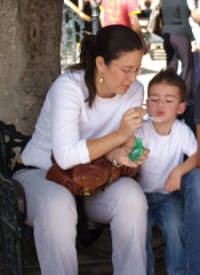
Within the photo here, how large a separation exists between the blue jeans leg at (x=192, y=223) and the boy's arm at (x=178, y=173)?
0.10 meters

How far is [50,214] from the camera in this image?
7.32ft

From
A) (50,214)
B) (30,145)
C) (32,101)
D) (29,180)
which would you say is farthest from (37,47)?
(50,214)

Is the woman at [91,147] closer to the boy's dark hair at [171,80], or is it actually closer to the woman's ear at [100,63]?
the woman's ear at [100,63]

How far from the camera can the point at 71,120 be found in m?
2.43

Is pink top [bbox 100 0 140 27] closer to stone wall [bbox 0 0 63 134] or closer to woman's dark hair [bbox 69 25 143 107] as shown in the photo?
stone wall [bbox 0 0 63 134]

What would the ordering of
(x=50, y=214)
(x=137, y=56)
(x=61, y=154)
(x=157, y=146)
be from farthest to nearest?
(x=157, y=146) < (x=137, y=56) < (x=61, y=154) < (x=50, y=214)

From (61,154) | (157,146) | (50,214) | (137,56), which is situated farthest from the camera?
(157,146)

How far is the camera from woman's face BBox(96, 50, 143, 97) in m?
2.51

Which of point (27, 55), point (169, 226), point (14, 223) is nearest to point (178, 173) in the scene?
point (169, 226)

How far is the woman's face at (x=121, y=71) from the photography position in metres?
2.51

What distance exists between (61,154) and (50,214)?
12.2 inches

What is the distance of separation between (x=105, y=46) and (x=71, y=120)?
44cm

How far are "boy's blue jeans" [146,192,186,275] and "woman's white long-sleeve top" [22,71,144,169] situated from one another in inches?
19.0

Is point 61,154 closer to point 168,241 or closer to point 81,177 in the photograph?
point 81,177
